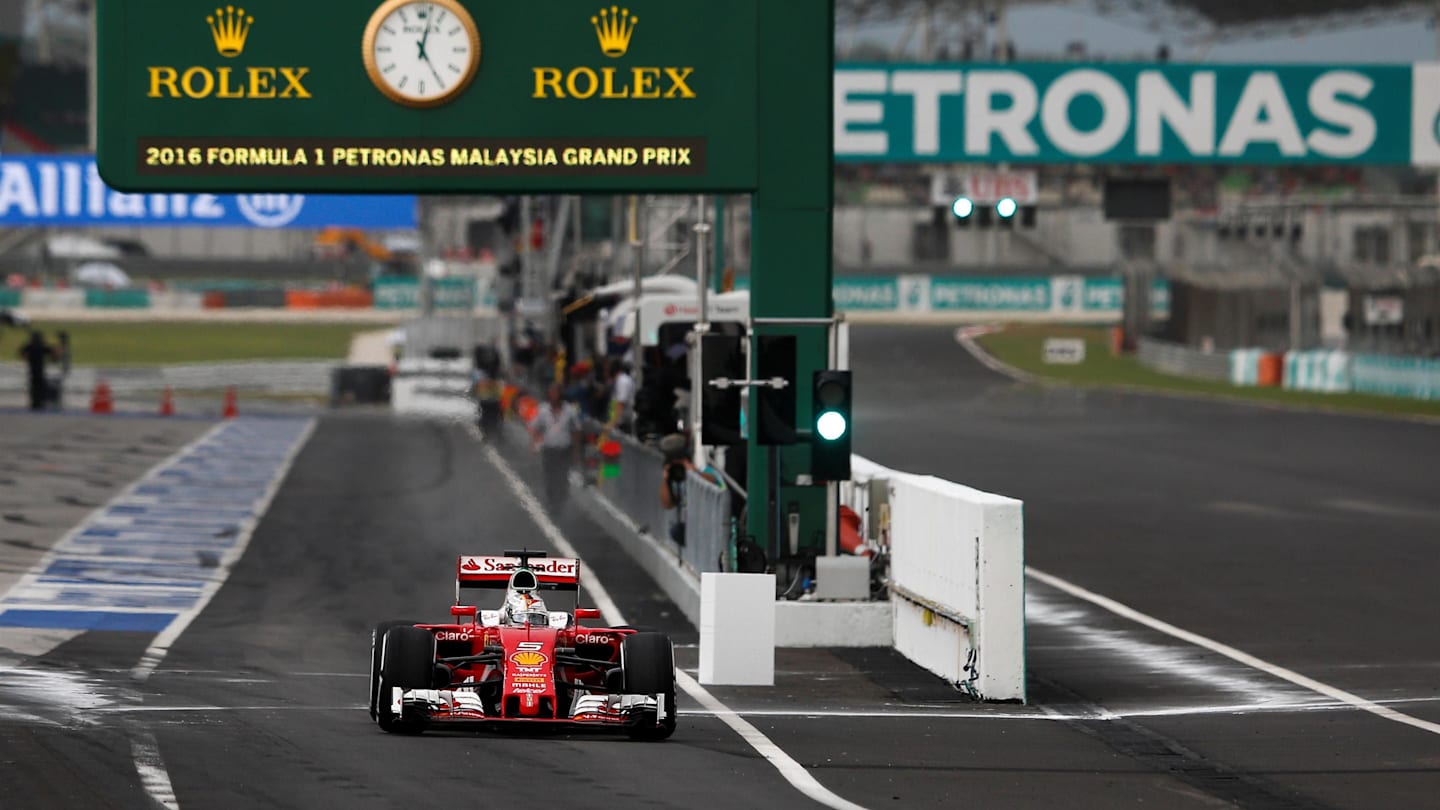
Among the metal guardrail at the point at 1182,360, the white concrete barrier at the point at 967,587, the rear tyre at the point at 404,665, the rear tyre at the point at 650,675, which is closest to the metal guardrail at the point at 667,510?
the white concrete barrier at the point at 967,587

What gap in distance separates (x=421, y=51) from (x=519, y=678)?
7.32 meters

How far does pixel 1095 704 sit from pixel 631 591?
8.50 m

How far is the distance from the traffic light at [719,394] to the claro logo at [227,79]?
3910 millimetres

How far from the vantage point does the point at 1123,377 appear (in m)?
69.8

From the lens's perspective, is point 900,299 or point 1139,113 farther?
point 900,299

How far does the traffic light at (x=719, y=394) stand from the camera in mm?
17594

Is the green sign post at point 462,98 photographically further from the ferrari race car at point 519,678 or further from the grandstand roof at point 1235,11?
the grandstand roof at point 1235,11

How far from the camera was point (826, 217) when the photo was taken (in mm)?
18844

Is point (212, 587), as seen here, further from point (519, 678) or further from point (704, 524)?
point (519, 678)

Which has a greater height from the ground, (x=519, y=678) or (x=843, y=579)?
(x=519, y=678)

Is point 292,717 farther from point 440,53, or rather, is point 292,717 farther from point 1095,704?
point 440,53

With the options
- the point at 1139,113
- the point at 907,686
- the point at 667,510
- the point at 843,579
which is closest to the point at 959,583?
the point at 907,686

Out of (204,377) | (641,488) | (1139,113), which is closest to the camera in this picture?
(641,488)

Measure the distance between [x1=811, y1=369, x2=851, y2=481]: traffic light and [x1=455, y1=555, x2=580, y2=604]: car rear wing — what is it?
3.57 m
